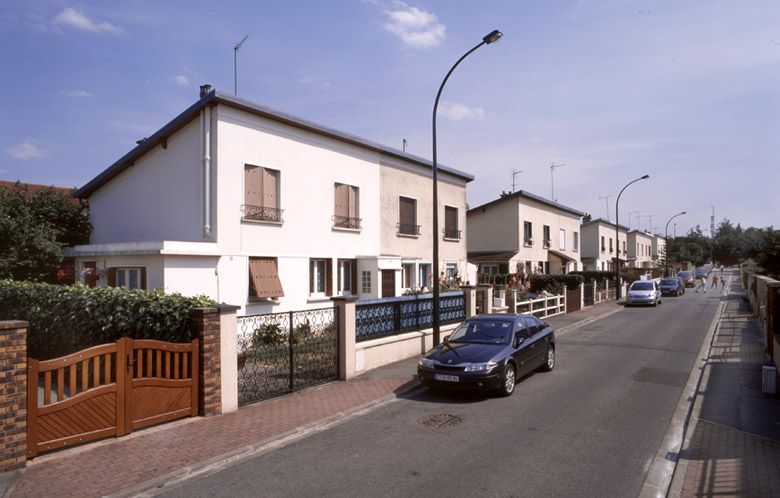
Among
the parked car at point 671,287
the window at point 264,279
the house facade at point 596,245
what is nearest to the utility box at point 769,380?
the window at point 264,279

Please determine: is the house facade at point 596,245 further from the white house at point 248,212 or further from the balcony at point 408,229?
the white house at point 248,212

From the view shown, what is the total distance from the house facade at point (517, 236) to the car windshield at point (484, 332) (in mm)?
20980

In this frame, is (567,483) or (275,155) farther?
(275,155)

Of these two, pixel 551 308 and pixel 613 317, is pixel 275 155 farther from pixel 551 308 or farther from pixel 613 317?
pixel 613 317

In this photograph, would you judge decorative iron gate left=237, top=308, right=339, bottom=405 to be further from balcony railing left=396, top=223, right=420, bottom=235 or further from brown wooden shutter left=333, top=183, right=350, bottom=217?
balcony railing left=396, top=223, right=420, bottom=235

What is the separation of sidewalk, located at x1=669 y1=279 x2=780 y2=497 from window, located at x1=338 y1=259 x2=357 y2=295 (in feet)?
38.6

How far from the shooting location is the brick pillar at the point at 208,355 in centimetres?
832

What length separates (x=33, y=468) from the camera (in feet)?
20.6

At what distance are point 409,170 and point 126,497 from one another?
18.5 metres

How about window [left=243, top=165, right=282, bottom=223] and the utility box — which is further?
window [left=243, top=165, right=282, bottom=223]

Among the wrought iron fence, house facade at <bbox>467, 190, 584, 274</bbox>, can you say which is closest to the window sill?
the wrought iron fence

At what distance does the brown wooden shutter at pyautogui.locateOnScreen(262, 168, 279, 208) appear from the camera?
16453 mm

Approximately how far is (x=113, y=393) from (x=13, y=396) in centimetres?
125

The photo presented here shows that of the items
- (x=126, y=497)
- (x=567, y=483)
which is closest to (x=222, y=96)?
(x=126, y=497)
